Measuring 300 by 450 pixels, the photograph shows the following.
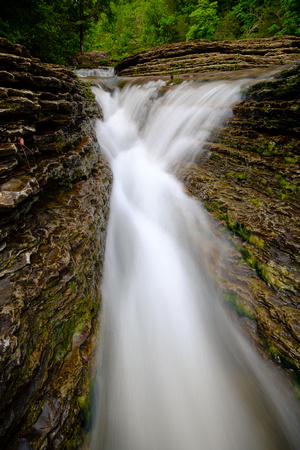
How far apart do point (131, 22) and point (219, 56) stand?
66.2ft

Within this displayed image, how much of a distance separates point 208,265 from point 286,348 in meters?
1.32

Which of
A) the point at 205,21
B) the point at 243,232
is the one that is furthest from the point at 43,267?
the point at 205,21

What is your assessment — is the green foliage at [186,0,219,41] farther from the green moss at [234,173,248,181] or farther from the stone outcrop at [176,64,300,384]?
the green moss at [234,173,248,181]

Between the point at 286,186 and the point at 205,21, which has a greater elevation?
the point at 205,21

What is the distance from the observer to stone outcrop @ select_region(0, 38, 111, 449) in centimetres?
122

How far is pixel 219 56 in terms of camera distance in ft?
25.0

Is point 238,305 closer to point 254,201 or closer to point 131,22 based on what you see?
point 254,201

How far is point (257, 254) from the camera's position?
2.61 metres

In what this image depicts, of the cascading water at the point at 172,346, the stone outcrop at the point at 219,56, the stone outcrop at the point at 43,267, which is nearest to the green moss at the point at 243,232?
the cascading water at the point at 172,346

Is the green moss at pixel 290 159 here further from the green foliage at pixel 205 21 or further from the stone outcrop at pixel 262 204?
the green foliage at pixel 205 21

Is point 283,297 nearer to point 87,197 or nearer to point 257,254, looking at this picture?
point 257,254

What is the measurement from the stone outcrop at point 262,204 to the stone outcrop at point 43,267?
199 cm

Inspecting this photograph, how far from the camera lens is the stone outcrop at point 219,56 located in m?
7.00

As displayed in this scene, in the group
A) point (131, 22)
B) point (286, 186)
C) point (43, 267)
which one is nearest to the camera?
point (43, 267)
